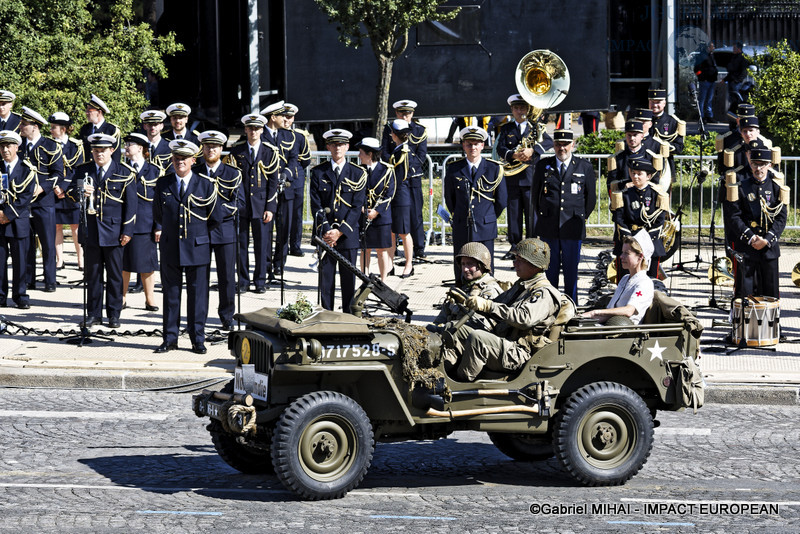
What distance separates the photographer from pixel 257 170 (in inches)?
668

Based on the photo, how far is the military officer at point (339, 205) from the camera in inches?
579

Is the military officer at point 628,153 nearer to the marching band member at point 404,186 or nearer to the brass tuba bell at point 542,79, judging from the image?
the marching band member at point 404,186

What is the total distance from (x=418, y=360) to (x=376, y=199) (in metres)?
6.80

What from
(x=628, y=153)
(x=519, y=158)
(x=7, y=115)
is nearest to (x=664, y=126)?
(x=628, y=153)

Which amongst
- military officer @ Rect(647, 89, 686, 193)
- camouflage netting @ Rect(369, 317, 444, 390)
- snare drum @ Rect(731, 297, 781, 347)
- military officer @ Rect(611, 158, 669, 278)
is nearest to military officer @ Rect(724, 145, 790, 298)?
snare drum @ Rect(731, 297, 781, 347)

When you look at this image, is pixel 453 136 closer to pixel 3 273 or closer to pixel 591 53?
pixel 591 53

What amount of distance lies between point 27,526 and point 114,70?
14.4m

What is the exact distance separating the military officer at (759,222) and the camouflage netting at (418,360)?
20.1 ft

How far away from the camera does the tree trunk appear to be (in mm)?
22391

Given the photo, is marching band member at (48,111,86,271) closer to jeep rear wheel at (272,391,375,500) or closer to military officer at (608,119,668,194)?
military officer at (608,119,668,194)

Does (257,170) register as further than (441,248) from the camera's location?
No

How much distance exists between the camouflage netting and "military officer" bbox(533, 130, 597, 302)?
6403 mm

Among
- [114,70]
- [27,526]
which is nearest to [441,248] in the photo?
[114,70]

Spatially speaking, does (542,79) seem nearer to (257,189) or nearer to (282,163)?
(282,163)
